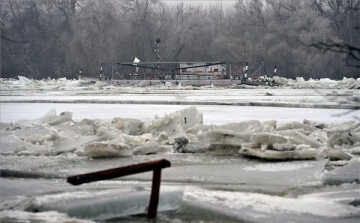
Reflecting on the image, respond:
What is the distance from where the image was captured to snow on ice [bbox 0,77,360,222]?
3.33 meters

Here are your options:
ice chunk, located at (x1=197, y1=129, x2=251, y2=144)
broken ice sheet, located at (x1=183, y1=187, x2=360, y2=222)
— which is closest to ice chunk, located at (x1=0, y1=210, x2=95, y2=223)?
broken ice sheet, located at (x1=183, y1=187, x2=360, y2=222)

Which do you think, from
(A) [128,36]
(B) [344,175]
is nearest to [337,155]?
(B) [344,175]

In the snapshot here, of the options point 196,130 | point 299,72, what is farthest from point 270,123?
point 299,72

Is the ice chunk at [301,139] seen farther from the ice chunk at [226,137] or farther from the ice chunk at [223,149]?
the ice chunk at [223,149]

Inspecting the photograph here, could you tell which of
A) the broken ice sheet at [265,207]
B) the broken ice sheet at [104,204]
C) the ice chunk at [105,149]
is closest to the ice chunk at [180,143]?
the ice chunk at [105,149]

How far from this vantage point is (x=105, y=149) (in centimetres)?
518

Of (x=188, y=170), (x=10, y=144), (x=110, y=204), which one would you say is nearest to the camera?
(x=110, y=204)

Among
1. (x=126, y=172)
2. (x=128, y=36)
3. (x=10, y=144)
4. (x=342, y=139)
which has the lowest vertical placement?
(x=10, y=144)

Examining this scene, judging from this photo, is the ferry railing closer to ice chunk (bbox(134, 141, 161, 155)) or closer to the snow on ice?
the snow on ice

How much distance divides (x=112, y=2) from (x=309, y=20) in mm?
30551

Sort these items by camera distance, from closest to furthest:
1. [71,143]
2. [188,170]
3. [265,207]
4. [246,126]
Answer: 1. [265,207]
2. [188,170]
3. [71,143]
4. [246,126]

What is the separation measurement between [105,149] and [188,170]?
92 cm

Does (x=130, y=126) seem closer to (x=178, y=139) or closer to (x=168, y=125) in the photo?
(x=168, y=125)

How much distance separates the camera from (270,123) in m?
6.59
